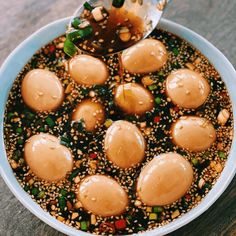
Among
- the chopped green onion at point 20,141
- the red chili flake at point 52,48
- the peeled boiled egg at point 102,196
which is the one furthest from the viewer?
the red chili flake at point 52,48

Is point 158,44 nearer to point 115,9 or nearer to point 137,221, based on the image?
point 115,9

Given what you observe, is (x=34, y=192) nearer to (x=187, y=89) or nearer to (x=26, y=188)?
(x=26, y=188)

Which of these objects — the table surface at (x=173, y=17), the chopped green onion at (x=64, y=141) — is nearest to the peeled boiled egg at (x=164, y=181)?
the chopped green onion at (x=64, y=141)

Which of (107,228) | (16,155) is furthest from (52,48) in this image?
(107,228)

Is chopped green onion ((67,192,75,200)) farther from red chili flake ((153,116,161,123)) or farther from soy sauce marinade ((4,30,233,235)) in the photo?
red chili flake ((153,116,161,123))

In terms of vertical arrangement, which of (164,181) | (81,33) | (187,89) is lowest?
(164,181)

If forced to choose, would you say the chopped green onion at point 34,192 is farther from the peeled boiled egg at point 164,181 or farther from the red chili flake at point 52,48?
the red chili flake at point 52,48
